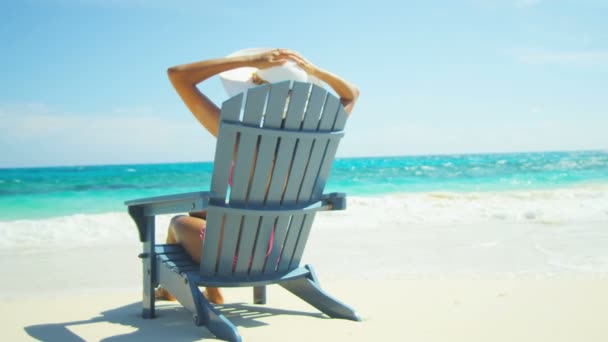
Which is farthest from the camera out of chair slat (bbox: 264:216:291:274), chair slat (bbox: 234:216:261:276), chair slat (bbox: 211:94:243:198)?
chair slat (bbox: 264:216:291:274)

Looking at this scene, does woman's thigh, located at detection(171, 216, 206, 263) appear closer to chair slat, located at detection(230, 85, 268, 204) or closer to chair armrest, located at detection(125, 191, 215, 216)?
chair armrest, located at detection(125, 191, 215, 216)

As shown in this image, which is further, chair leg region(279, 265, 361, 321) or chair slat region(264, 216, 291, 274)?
chair leg region(279, 265, 361, 321)

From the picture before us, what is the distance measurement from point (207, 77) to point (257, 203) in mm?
646

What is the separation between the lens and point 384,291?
12.2 feet

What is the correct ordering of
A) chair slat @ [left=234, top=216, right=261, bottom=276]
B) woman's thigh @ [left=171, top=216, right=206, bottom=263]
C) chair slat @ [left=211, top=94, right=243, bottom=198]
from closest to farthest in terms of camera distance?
→ 1. chair slat @ [left=211, top=94, right=243, bottom=198]
2. chair slat @ [left=234, top=216, right=261, bottom=276]
3. woman's thigh @ [left=171, top=216, right=206, bottom=263]

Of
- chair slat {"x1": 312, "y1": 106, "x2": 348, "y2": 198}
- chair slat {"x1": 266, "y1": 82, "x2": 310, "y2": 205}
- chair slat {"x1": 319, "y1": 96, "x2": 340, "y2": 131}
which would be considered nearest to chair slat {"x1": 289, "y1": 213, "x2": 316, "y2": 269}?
chair slat {"x1": 312, "y1": 106, "x2": 348, "y2": 198}

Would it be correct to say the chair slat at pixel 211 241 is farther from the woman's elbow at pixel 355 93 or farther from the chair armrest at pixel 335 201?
the woman's elbow at pixel 355 93

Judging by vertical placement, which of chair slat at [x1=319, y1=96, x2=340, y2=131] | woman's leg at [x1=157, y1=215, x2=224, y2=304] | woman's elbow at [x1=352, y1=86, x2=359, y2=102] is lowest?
woman's leg at [x1=157, y1=215, x2=224, y2=304]

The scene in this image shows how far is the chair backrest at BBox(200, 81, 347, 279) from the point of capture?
2.48 meters

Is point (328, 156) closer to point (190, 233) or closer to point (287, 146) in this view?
point (287, 146)

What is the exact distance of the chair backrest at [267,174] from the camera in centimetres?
248

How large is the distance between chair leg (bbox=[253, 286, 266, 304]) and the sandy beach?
3.4 inches

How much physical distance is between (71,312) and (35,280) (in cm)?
144

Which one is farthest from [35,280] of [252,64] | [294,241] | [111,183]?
[111,183]
